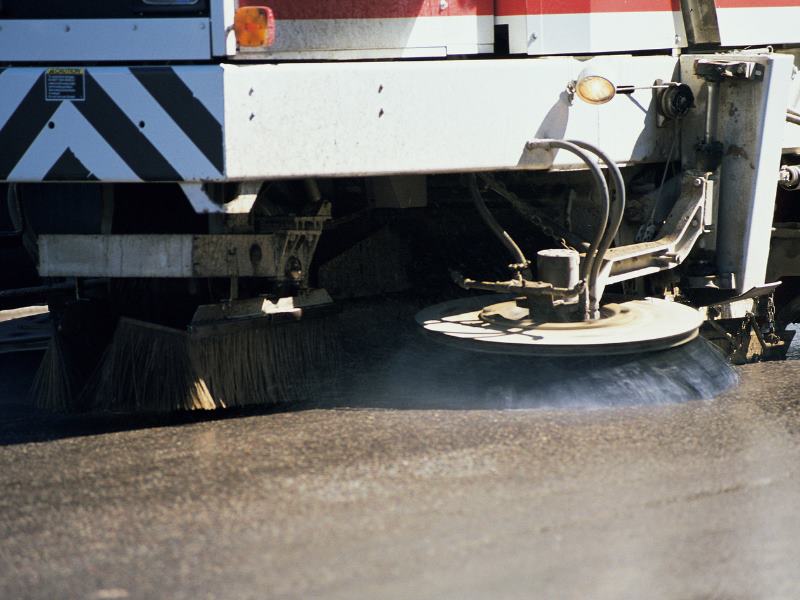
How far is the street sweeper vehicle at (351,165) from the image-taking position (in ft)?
12.2

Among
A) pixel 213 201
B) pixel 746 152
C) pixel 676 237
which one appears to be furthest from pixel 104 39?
pixel 746 152

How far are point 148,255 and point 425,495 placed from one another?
1.38m

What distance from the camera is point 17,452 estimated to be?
3535 millimetres

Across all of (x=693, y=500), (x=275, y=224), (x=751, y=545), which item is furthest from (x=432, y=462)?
(x=275, y=224)

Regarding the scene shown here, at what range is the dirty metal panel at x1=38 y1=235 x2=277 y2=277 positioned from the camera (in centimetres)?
385

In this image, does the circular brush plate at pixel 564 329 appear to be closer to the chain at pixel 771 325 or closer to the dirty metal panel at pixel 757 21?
the chain at pixel 771 325

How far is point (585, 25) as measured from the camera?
4207 millimetres

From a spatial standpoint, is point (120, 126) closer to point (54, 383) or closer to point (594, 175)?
point (54, 383)

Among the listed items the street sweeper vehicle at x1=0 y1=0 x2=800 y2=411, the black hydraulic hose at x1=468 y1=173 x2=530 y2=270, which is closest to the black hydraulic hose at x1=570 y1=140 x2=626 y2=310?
the street sweeper vehicle at x1=0 y1=0 x2=800 y2=411

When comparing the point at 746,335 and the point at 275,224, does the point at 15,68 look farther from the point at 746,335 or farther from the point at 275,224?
the point at 746,335

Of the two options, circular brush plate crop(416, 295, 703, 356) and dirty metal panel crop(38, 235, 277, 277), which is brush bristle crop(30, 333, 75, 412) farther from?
circular brush plate crop(416, 295, 703, 356)

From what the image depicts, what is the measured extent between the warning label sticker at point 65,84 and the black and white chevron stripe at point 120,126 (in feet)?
0.04

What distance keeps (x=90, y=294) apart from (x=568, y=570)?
2433 mm

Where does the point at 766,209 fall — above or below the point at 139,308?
above
